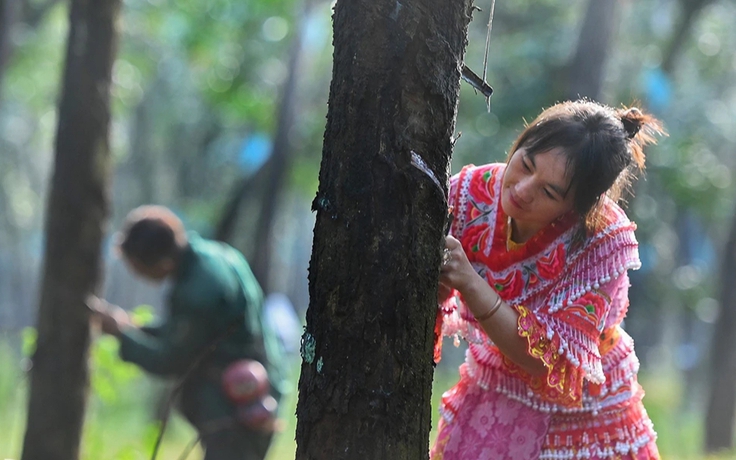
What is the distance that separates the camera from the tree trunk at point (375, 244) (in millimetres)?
1912

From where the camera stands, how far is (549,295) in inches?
99.5

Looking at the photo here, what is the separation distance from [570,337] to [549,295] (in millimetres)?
149

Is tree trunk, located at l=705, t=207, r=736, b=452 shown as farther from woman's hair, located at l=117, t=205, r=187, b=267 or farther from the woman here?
the woman

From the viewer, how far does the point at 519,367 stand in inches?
102

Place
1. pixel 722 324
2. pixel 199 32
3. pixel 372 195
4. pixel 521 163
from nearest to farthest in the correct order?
pixel 372 195 → pixel 521 163 → pixel 722 324 → pixel 199 32

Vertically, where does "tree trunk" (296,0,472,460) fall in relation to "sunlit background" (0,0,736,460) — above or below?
below

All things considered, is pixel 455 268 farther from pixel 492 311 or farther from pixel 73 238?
pixel 73 238

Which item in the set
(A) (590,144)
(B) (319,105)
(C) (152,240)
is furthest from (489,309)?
(B) (319,105)

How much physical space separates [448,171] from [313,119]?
14383mm

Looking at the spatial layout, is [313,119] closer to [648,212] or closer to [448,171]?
[648,212]

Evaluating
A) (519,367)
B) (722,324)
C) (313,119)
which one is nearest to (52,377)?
(519,367)

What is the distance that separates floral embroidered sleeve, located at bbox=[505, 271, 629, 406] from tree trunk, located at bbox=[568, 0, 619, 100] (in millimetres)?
A: 6605

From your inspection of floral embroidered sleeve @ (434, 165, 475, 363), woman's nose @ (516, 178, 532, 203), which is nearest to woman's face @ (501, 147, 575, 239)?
woman's nose @ (516, 178, 532, 203)

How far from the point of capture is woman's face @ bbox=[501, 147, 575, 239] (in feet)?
7.86
